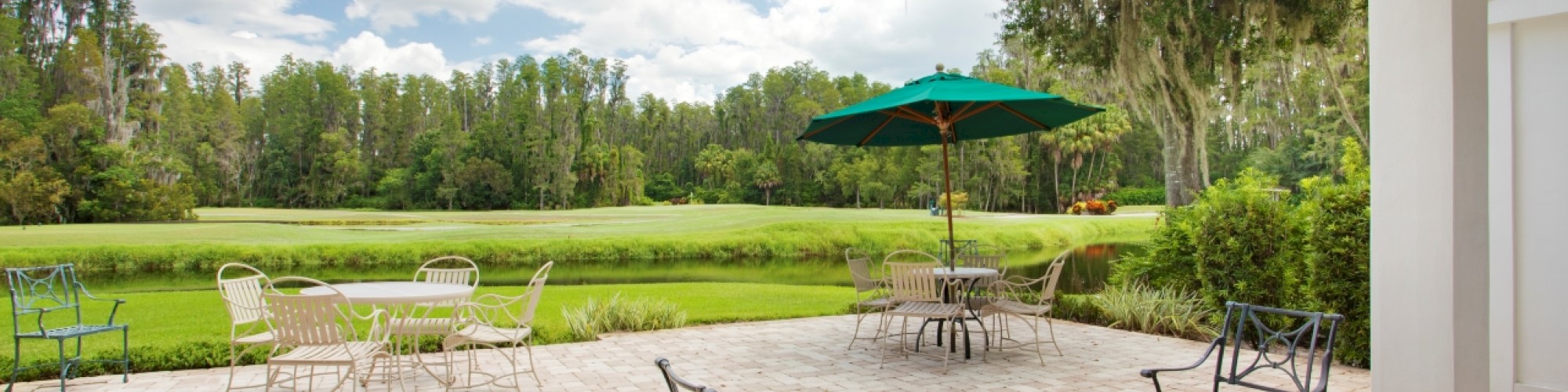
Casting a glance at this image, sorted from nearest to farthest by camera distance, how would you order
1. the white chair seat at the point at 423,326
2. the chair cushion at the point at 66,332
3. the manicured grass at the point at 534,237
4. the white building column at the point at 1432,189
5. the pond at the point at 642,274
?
the white building column at the point at 1432,189
the chair cushion at the point at 66,332
the white chair seat at the point at 423,326
the pond at the point at 642,274
the manicured grass at the point at 534,237

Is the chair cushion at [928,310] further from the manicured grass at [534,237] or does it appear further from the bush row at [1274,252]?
the manicured grass at [534,237]

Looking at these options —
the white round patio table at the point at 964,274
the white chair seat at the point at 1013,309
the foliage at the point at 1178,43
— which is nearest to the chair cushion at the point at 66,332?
the white round patio table at the point at 964,274

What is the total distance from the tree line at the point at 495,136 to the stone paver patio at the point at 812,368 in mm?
5021

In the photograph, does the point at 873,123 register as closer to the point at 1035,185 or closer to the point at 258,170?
the point at 258,170

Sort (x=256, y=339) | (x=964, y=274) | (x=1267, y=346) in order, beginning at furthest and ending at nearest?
(x=964, y=274) < (x=256, y=339) < (x=1267, y=346)

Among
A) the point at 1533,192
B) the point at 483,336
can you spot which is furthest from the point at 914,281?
the point at 1533,192

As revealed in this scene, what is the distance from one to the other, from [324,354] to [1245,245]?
19.4 ft

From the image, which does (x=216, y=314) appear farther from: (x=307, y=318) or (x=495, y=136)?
(x=495, y=136)

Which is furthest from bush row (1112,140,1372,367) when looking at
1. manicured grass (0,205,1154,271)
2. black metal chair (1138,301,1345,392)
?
manicured grass (0,205,1154,271)

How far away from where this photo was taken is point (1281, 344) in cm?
565

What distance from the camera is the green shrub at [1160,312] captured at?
19.4 feet

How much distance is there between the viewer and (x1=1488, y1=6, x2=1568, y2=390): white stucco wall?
13.3ft

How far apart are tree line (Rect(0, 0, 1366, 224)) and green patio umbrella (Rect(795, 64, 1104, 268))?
3.73m

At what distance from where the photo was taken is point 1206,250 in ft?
20.1
